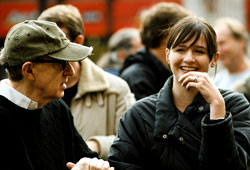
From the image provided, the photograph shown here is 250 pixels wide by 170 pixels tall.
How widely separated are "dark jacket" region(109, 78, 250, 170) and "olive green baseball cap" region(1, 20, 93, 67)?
2.02ft

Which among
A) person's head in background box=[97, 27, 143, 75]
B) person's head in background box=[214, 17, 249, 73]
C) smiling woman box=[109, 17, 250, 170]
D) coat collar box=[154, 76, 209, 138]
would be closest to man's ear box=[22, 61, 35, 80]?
smiling woman box=[109, 17, 250, 170]

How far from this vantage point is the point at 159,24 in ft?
15.3

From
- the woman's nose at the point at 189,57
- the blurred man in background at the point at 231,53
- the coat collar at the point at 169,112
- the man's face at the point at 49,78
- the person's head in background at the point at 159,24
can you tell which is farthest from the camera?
the blurred man in background at the point at 231,53

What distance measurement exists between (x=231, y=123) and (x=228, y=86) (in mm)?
3097

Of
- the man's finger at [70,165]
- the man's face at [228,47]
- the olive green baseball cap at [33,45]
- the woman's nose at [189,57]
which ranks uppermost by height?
the olive green baseball cap at [33,45]

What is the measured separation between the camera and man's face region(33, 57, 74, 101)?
2.96 m

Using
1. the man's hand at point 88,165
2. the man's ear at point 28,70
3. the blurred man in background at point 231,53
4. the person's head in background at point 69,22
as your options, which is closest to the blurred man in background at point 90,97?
the person's head in background at point 69,22

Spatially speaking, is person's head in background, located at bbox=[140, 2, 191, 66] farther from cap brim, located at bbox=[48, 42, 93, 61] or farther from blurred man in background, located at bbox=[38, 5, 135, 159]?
cap brim, located at bbox=[48, 42, 93, 61]

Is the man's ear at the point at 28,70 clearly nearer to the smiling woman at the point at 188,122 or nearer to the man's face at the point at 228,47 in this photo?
the smiling woman at the point at 188,122

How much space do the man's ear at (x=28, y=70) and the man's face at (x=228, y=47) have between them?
12.7 ft

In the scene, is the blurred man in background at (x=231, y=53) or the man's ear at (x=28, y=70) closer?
the man's ear at (x=28, y=70)

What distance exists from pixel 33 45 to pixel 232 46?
13.3ft

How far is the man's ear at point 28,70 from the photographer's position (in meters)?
2.91

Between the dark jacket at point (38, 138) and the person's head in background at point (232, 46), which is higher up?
the dark jacket at point (38, 138)
